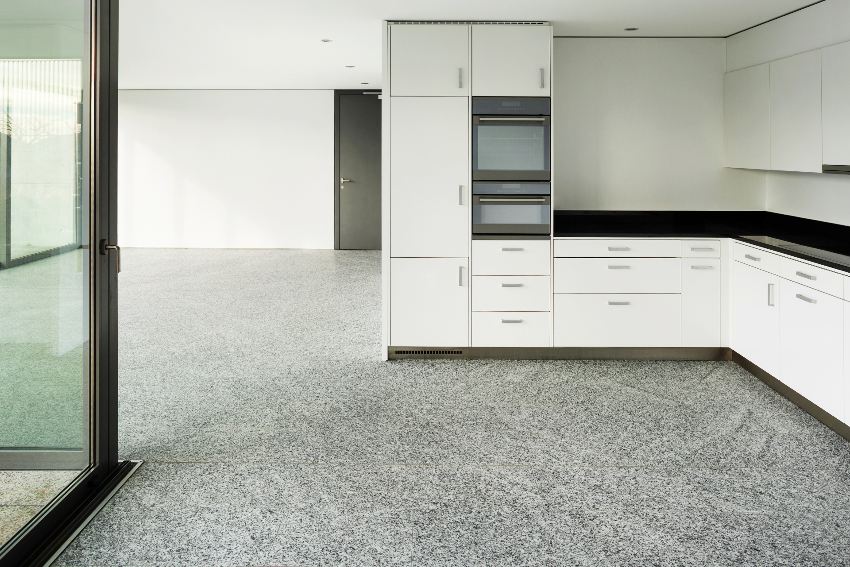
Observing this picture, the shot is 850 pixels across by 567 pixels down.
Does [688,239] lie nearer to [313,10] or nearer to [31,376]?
[313,10]

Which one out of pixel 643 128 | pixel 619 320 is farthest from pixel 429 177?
pixel 643 128

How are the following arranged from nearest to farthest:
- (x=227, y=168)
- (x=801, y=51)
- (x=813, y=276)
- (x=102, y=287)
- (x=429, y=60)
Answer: (x=102, y=287)
(x=813, y=276)
(x=801, y=51)
(x=429, y=60)
(x=227, y=168)

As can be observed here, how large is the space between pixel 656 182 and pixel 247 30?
3.47 metres

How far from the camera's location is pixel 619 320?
552 centimetres

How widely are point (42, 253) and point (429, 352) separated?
324cm

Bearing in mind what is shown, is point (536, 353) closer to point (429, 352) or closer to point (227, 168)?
point (429, 352)

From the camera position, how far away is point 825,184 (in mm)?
5168

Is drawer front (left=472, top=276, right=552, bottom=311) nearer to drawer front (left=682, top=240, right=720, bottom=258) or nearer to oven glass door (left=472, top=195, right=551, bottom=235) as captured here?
oven glass door (left=472, top=195, right=551, bottom=235)

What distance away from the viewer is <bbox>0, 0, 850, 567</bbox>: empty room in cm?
276

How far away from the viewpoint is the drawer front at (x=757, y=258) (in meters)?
4.67

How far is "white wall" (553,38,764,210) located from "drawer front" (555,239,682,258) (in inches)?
26.6

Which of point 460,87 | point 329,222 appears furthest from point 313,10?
point 329,222

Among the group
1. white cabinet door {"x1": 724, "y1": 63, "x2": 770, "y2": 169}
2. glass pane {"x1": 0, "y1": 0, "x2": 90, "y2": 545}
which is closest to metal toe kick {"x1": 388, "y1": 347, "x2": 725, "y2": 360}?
white cabinet door {"x1": 724, "y1": 63, "x2": 770, "y2": 169}

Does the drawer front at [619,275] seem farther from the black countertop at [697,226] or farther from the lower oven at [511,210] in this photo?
the lower oven at [511,210]
